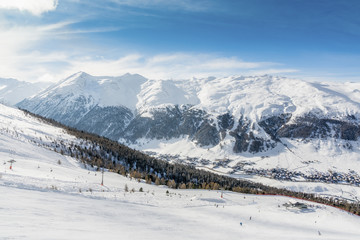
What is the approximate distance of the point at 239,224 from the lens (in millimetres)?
29766

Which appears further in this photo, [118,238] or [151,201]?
[151,201]

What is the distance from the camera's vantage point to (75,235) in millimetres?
12430

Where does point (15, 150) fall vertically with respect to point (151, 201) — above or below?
above

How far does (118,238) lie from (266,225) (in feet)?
88.5

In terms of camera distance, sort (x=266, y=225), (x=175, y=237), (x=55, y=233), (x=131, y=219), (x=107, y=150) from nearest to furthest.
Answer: (x=55, y=233) → (x=175, y=237) → (x=131, y=219) → (x=266, y=225) → (x=107, y=150)

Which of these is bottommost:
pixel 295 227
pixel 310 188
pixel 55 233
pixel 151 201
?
pixel 310 188

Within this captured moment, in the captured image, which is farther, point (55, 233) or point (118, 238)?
point (118, 238)

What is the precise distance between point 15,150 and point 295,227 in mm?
72818

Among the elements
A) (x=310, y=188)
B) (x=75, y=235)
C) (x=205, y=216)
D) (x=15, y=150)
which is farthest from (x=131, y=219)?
(x=310, y=188)

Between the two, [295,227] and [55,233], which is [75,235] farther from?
[295,227]

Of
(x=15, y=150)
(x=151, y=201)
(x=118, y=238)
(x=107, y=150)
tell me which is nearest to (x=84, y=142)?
(x=107, y=150)

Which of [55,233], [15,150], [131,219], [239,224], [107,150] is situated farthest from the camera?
[107,150]

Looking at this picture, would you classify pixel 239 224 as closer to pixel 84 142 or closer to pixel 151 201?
pixel 151 201

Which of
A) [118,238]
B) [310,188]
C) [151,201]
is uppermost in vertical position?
[118,238]
